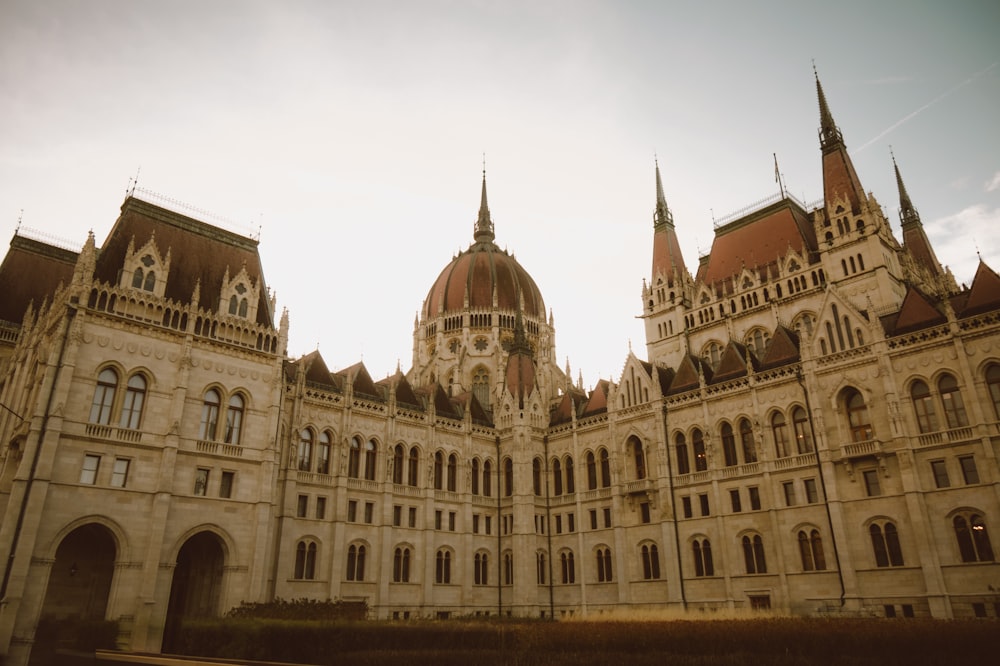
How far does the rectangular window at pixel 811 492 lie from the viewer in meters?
34.1

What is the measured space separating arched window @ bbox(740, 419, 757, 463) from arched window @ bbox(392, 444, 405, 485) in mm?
21214

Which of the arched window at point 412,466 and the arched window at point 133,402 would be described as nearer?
the arched window at point 133,402

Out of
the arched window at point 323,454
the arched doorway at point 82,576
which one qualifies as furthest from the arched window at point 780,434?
the arched doorway at point 82,576

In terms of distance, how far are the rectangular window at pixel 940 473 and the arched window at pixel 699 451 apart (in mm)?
11764

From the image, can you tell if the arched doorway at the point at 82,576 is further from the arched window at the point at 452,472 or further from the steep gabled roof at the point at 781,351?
the steep gabled roof at the point at 781,351

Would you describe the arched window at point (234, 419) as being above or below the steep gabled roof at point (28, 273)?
below

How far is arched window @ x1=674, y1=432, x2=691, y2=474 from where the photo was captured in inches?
1592

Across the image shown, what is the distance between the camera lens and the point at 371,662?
16.8m

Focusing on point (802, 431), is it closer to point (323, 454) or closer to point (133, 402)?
point (323, 454)

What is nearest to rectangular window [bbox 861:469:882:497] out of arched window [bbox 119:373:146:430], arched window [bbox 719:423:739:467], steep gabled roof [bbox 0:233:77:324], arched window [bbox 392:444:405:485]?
arched window [bbox 719:423:739:467]

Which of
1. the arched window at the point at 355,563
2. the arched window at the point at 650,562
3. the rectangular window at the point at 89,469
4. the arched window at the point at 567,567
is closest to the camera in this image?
the rectangular window at the point at 89,469

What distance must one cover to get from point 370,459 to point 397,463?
2182 millimetres

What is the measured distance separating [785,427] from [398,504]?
23.6 m

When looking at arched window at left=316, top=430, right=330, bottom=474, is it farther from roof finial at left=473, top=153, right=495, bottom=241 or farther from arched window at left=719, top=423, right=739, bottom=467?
roof finial at left=473, top=153, right=495, bottom=241
